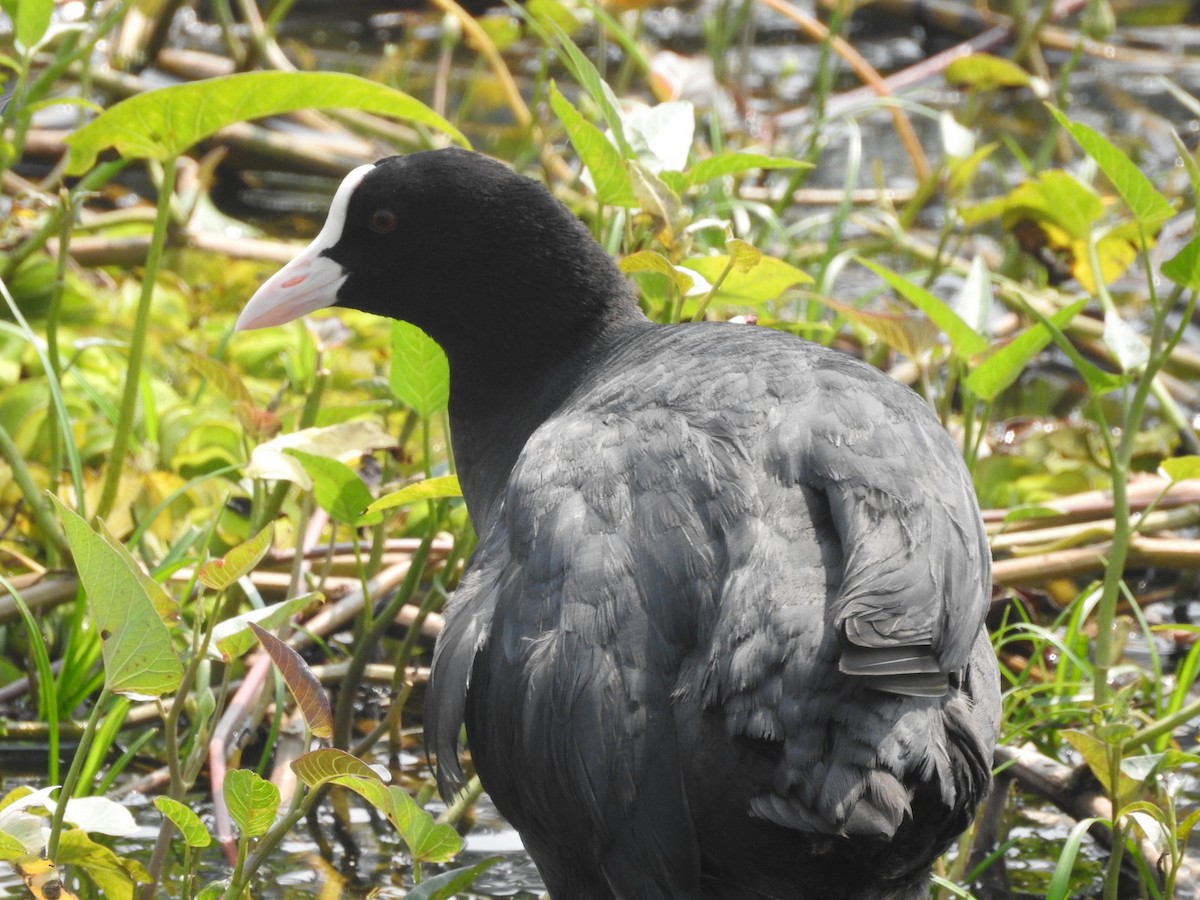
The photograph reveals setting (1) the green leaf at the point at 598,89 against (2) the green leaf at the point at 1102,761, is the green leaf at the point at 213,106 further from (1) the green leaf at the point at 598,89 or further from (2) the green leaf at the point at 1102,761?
(2) the green leaf at the point at 1102,761

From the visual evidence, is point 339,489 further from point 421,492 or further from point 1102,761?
point 1102,761

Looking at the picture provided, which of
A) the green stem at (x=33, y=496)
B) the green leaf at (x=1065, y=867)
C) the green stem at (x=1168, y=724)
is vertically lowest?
the green leaf at (x=1065, y=867)

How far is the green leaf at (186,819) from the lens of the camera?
1.41 m

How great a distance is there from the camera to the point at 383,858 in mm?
1983

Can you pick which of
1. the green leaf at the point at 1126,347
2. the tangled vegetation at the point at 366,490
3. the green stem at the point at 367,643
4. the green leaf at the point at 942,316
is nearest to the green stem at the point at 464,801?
the tangled vegetation at the point at 366,490

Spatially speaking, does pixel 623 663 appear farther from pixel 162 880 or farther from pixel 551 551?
pixel 162 880

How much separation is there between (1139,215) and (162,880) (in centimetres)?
133

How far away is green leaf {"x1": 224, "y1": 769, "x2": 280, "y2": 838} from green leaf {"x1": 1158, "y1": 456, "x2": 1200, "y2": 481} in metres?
1.00

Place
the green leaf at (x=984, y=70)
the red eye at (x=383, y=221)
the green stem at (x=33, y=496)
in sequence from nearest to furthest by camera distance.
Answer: the red eye at (x=383, y=221)
the green stem at (x=33, y=496)
the green leaf at (x=984, y=70)

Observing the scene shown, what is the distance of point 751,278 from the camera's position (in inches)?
82.0

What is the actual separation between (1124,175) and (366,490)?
0.91 metres

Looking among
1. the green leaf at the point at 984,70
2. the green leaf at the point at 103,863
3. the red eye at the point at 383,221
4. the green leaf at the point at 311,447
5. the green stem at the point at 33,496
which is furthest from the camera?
the green leaf at the point at 984,70

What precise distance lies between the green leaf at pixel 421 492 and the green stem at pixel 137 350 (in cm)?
47

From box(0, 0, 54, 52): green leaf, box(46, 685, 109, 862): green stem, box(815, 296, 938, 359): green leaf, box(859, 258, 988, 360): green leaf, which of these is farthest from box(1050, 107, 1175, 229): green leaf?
box(0, 0, 54, 52): green leaf
